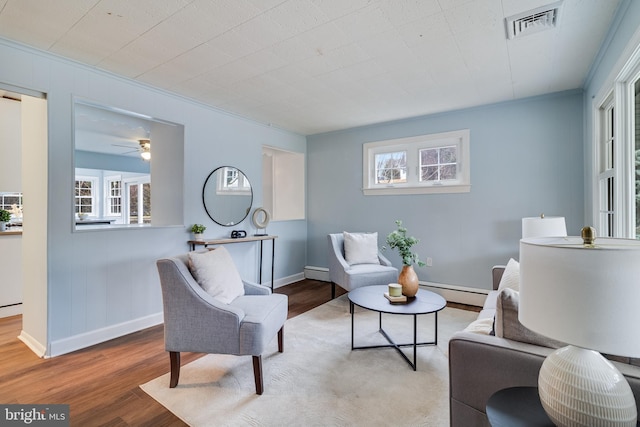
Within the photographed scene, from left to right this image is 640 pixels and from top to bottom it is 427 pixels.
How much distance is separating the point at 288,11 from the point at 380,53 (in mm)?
847

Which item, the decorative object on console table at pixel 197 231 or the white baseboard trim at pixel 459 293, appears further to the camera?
the white baseboard trim at pixel 459 293

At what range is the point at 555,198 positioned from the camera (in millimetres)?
3354

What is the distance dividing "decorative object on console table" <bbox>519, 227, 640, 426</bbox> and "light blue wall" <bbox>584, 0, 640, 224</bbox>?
1.58 m

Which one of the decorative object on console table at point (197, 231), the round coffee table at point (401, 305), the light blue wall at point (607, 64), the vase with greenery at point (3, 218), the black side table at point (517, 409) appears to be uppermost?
the light blue wall at point (607, 64)

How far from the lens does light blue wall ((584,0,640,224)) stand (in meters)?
1.73

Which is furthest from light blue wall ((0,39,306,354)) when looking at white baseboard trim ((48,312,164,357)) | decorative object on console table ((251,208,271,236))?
decorative object on console table ((251,208,271,236))

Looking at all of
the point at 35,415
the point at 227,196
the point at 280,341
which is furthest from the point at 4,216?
the point at 280,341

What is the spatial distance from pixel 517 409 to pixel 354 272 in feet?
8.44

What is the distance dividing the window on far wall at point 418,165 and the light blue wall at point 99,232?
2096 mm

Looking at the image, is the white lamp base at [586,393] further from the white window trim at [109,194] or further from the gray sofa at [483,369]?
the white window trim at [109,194]

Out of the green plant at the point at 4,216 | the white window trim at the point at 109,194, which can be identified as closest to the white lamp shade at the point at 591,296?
the green plant at the point at 4,216

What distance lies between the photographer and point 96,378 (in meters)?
2.15

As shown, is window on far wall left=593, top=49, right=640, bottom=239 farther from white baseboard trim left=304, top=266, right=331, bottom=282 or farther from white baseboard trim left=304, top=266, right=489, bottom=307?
white baseboard trim left=304, top=266, right=331, bottom=282

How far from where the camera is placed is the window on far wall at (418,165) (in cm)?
390
